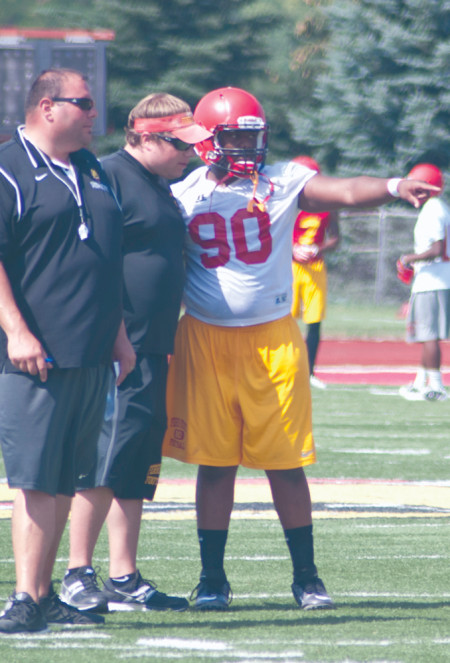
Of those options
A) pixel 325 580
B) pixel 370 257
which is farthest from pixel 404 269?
pixel 370 257

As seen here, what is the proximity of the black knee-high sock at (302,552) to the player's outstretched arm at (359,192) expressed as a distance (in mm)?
1270

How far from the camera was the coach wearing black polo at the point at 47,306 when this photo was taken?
14.3ft

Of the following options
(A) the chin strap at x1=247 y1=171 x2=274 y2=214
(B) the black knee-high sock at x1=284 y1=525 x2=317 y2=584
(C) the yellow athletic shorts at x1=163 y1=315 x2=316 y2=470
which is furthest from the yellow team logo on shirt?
(A) the chin strap at x1=247 y1=171 x2=274 y2=214

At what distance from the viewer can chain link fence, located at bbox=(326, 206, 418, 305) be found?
2972 cm

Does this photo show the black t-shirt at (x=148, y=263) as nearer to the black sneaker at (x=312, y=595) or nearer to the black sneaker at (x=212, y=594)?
the black sneaker at (x=212, y=594)

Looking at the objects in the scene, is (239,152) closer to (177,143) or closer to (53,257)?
(177,143)

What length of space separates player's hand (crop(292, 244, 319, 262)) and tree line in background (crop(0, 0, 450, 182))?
21214mm

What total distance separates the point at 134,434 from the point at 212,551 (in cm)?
61

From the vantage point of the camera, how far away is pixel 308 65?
1736 inches

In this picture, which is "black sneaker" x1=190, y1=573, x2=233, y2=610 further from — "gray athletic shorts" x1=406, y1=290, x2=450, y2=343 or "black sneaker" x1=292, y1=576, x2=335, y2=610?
"gray athletic shorts" x1=406, y1=290, x2=450, y2=343

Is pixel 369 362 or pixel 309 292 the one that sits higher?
pixel 309 292

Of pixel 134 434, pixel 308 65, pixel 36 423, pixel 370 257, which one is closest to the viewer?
pixel 36 423

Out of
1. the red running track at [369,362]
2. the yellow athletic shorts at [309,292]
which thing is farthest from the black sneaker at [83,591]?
the red running track at [369,362]

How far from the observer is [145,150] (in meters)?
5.19
